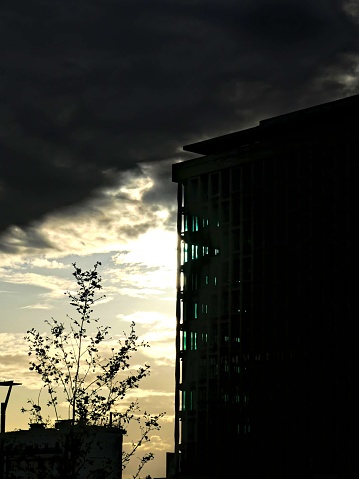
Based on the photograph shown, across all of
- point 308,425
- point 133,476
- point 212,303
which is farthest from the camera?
point 212,303

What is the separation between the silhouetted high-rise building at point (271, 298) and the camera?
142m

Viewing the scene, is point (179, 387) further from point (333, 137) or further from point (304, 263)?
point (333, 137)

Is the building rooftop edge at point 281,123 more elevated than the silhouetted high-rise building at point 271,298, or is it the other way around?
the building rooftop edge at point 281,123

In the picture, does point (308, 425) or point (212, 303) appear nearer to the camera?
point (308, 425)

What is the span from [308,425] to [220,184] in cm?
4391

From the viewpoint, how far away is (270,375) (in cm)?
15125

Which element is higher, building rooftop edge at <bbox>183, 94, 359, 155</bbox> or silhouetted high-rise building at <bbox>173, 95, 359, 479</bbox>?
building rooftop edge at <bbox>183, 94, 359, 155</bbox>

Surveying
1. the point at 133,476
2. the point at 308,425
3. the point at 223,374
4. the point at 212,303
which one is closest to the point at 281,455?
the point at 308,425

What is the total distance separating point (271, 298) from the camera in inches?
6029

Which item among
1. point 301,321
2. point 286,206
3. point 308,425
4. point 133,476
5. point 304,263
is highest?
point 286,206

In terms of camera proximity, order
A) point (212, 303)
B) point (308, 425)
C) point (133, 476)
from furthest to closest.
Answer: point (212, 303) < point (308, 425) < point (133, 476)

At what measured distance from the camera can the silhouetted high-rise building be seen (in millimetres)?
142000

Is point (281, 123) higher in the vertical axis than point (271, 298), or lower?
higher

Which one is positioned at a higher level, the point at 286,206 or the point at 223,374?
the point at 286,206
